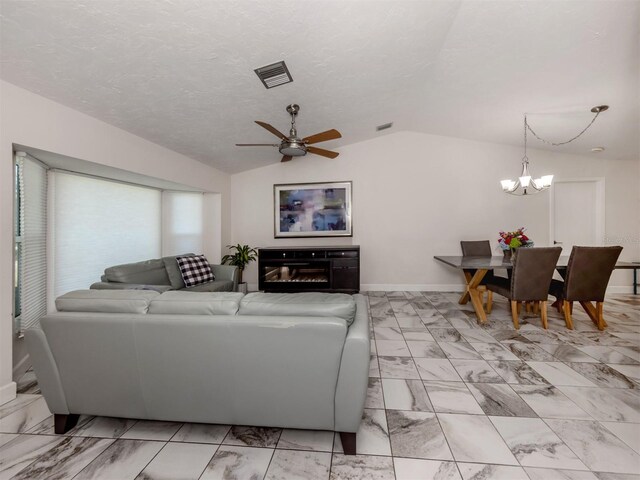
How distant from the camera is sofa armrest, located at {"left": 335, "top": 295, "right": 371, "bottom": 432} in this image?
121 cm

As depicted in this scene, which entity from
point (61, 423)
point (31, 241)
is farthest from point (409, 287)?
point (31, 241)

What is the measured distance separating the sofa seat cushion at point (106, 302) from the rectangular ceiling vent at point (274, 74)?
196 centimetres

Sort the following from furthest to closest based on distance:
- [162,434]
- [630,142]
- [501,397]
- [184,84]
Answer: [630,142] < [184,84] < [501,397] < [162,434]

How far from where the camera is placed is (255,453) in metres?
1.34

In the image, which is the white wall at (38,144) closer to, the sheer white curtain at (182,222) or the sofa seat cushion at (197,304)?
the sheer white curtain at (182,222)

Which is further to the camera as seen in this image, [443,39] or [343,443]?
[443,39]

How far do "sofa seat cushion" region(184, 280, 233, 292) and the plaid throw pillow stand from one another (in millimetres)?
83

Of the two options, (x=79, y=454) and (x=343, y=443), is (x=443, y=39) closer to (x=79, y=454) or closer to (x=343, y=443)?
(x=343, y=443)

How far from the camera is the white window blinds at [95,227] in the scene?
275 centimetres

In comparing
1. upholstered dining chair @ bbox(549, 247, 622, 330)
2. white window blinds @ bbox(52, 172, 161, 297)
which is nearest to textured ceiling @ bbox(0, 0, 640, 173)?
white window blinds @ bbox(52, 172, 161, 297)

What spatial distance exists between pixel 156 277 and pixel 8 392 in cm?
160

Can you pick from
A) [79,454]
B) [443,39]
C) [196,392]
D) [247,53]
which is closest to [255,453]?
[196,392]

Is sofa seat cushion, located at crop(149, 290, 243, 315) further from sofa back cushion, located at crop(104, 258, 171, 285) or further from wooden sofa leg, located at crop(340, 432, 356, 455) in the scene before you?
sofa back cushion, located at crop(104, 258, 171, 285)

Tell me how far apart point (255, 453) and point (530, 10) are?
340 cm
